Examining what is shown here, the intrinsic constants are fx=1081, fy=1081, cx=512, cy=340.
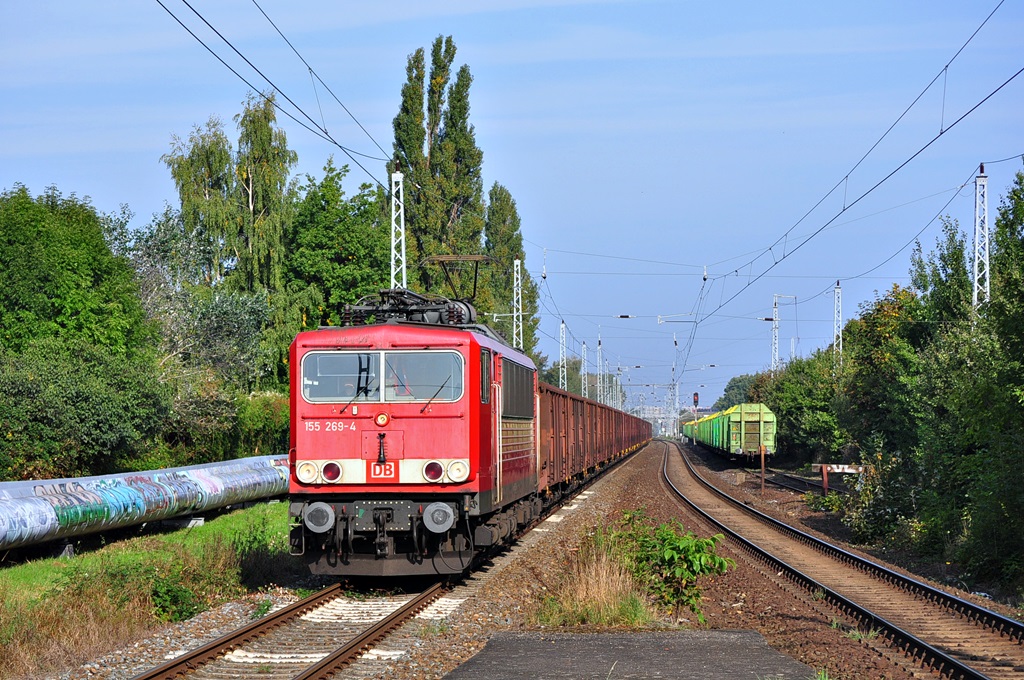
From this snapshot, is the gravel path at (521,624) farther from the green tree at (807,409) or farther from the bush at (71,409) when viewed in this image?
the green tree at (807,409)

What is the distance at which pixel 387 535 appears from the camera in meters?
12.6

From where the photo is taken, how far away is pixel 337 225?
45.5 metres

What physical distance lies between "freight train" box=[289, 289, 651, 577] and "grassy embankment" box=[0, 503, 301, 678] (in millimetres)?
1279

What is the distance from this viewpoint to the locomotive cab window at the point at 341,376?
1292 centimetres

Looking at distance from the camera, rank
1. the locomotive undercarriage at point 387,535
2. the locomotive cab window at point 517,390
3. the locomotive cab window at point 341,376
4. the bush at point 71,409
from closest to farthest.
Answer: the locomotive undercarriage at point 387,535 < the locomotive cab window at point 341,376 < the locomotive cab window at point 517,390 < the bush at point 71,409

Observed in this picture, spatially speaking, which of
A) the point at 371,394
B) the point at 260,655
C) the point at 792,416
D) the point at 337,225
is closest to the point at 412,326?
the point at 371,394

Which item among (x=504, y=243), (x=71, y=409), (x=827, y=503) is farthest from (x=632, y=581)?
(x=504, y=243)

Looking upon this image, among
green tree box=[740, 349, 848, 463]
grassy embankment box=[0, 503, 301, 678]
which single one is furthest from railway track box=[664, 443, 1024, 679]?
green tree box=[740, 349, 848, 463]

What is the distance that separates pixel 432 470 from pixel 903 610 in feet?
18.5

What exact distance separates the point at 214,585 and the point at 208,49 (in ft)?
21.1

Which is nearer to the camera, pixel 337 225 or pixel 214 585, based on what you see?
pixel 214 585

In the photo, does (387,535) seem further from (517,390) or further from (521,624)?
(517,390)

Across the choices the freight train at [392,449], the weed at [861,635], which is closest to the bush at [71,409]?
the freight train at [392,449]

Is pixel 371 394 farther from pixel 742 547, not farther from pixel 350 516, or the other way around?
pixel 742 547
